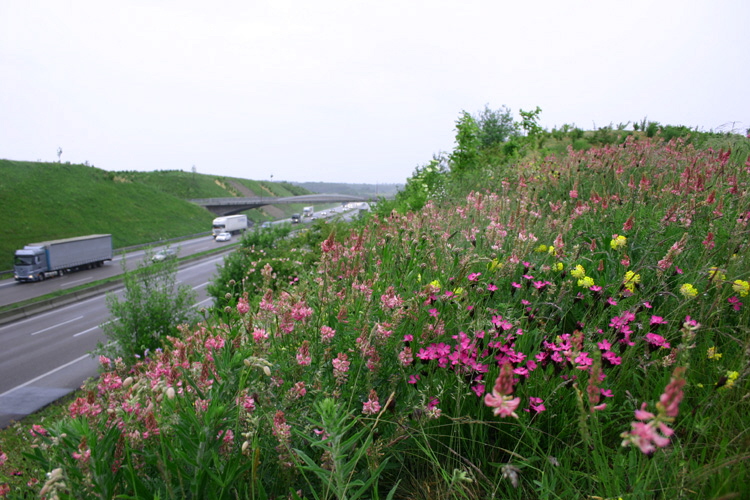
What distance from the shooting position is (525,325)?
2.50m

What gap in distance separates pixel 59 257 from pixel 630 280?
4053 centimetres

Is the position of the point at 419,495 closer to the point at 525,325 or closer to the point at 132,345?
the point at 525,325

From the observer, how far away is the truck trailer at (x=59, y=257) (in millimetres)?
31141

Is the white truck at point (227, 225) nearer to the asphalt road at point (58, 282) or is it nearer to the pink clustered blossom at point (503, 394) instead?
the asphalt road at point (58, 282)

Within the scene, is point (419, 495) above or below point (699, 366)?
below

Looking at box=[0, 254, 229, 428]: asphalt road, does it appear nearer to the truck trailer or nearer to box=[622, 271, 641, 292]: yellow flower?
the truck trailer

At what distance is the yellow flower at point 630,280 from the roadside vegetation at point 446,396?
20 millimetres

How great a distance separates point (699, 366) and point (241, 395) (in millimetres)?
2263

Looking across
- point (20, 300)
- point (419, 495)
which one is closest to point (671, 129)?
point (419, 495)

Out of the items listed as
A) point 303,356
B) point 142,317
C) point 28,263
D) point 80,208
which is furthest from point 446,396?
point 80,208

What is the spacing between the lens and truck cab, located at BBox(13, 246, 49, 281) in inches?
1221

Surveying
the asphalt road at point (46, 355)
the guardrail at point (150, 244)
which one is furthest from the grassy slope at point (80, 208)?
the asphalt road at point (46, 355)

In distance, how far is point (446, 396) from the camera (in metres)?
2.17

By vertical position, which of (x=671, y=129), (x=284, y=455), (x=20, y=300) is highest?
(x=671, y=129)
